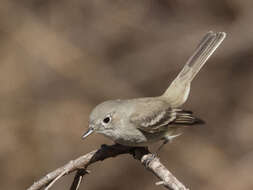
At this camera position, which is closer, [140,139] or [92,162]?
[92,162]

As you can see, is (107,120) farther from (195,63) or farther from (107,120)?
(195,63)

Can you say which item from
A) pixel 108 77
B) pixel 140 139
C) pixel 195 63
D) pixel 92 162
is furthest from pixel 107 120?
pixel 108 77

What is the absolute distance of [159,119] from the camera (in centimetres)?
574

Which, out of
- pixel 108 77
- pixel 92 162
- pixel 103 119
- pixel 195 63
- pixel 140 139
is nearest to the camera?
pixel 92 162

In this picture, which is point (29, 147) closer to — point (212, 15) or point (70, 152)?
point (70, 152)

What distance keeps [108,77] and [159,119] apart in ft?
12.6

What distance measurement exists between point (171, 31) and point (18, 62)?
107 inches

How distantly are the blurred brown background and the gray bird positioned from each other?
3119 mm

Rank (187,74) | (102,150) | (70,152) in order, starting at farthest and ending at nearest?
1. (70,152)
2. (187,74)
3. (102,150)

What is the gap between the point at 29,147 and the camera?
9.46m

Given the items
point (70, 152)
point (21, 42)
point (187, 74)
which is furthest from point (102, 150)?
point (21, 42)

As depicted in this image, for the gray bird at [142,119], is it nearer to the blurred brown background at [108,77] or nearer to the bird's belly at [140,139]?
the bird's belly at [140,139]

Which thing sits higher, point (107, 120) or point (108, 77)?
point (108, 77)

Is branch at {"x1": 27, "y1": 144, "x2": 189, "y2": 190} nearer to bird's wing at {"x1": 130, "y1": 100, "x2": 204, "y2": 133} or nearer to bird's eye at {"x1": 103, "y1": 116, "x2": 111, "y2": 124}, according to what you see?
bird's eye at {"x1": 103, "y1": 116, "x2": 111, "y2": 124}
